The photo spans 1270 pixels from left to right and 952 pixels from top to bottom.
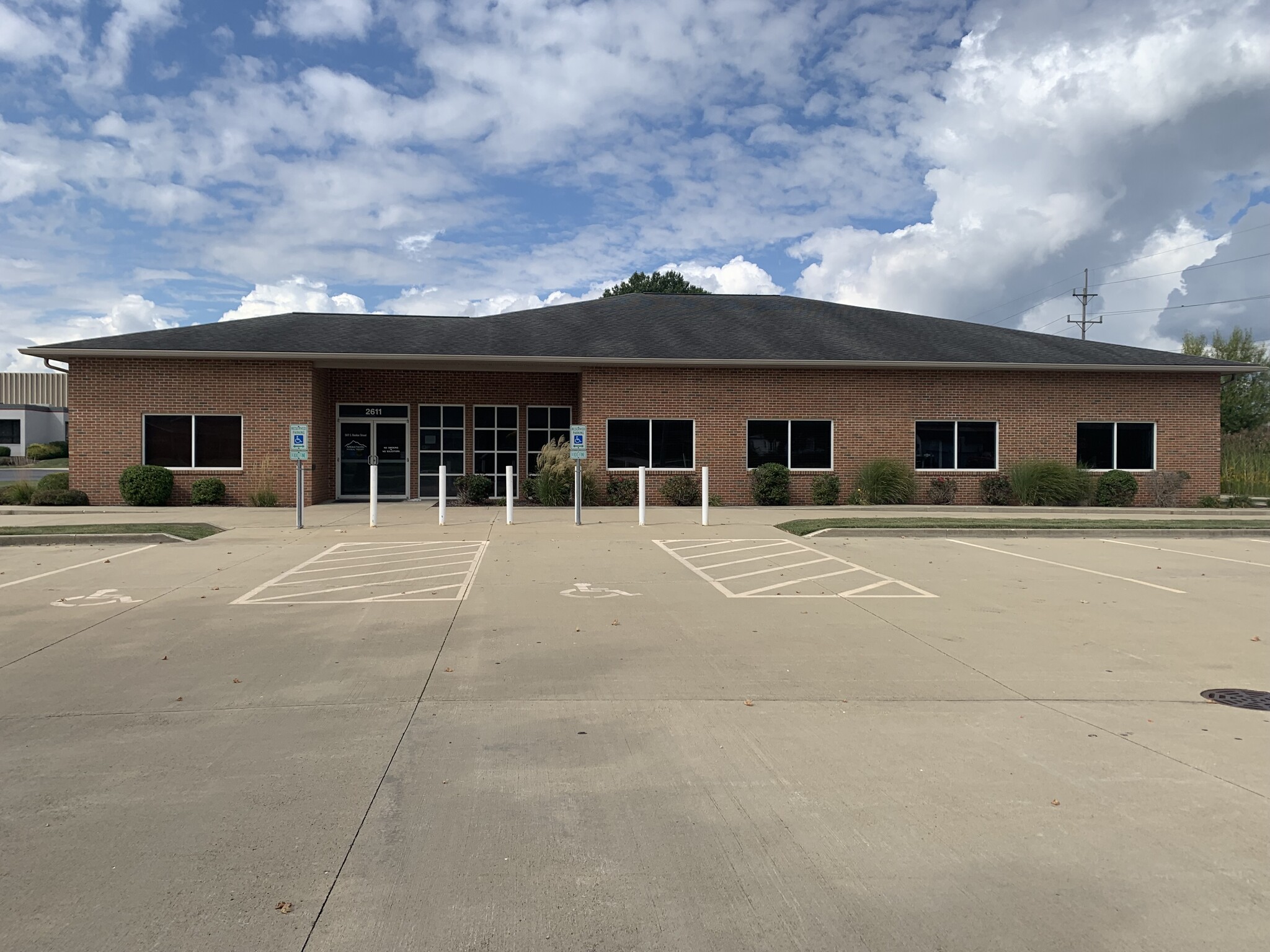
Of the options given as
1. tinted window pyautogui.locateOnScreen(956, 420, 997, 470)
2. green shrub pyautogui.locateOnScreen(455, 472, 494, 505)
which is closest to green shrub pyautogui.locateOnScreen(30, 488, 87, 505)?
green shrub pyautogui.locateOnScreen(455, 472, 494, 505)

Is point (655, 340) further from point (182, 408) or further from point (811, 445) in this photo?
point (182, 408)

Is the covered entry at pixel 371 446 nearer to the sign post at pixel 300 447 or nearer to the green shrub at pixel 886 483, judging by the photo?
the sign post at pixel 300 447

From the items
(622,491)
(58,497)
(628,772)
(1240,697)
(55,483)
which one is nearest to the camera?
(628,772)

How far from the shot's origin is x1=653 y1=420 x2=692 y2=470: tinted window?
23109 millimetres

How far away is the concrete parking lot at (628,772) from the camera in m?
3.28

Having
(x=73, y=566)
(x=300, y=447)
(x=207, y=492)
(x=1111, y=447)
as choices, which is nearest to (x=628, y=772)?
(x=73, y=566)

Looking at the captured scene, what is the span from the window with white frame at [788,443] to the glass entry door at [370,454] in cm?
943

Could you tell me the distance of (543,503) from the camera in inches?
893

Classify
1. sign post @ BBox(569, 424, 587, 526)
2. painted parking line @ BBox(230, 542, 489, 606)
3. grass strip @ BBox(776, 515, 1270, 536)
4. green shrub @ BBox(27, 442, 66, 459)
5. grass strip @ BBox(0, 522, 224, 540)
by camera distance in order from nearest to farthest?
painted parking line @ BBox(230, 542, 489, 606), grass strip @ BBox(0, 522, 224, 540), grass strip @ BBox(776, 515, 1270, 536), sign post @ BBox(569, 424, 587, 526), green shrub @ BBox(27, 442, 66, 459)

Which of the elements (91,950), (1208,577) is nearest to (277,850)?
(91,950)

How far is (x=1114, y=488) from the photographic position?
23.5 meters

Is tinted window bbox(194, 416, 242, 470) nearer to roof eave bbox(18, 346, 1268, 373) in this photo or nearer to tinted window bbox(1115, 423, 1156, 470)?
roof eave bbox(18, 346, 1268, 373)

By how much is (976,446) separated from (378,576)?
57.2 ft

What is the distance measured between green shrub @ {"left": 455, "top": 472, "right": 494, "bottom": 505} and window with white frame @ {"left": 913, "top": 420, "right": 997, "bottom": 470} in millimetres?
11086
